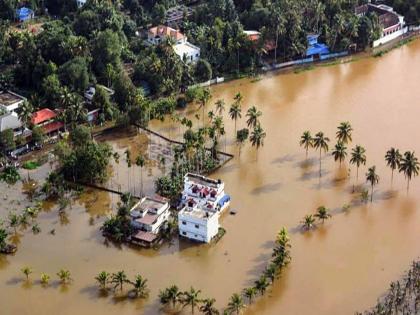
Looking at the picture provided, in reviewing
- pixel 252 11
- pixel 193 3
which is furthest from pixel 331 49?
pixel 193 3

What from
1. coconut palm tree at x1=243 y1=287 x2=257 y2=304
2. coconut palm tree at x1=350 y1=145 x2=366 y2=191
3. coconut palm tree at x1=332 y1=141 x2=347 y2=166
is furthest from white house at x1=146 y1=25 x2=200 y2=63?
coconut palm tree at x1=243 y1=287 x2=257 y2=304

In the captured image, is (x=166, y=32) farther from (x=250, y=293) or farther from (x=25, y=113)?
(x=250, y=293)

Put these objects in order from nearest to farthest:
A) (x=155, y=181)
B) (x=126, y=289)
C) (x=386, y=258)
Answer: (x=126, y=289) < (x=386, y=258) < (x=155, y=181)

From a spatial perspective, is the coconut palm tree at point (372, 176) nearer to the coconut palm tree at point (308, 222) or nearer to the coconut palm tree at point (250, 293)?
the coconut palm tree at point (308, 222)

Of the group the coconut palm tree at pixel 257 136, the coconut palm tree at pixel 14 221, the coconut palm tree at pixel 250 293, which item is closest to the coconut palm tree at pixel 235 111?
the coconut palm tree at pixel 257 136

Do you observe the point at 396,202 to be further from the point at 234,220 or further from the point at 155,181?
the point at 155,181
